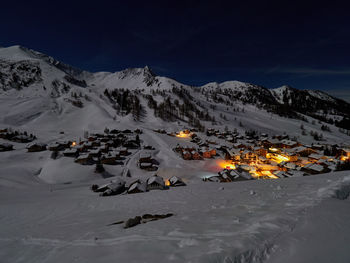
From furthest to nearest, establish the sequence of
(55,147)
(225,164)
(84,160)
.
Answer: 1. (225,164)
2. (55,147)
3. (84,160)

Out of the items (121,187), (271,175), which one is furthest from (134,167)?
(271,175)

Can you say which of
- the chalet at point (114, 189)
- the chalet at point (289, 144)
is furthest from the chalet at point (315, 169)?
the chalet at point (289, 144)

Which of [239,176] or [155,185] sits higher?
[239,176]

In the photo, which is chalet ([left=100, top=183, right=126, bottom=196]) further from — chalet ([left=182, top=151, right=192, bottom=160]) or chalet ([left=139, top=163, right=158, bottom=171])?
chalet ([left=182, top=151, right=192, bottom=160])

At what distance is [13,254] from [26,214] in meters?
8.78

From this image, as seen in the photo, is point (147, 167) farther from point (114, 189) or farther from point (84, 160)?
point (84, 160)

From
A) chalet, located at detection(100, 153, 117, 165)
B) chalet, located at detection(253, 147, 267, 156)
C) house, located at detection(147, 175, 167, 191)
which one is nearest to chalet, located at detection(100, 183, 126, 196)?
house, located at detection(147, 175, 167, 191)

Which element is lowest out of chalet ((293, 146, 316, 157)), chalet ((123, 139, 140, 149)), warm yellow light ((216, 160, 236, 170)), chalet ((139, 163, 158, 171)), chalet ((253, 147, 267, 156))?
chalet ((139, 163, 158, 171))

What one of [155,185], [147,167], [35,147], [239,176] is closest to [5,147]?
[35,147]

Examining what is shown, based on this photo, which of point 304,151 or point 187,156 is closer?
point 187,156

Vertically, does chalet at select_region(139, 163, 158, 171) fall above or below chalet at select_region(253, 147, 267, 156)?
below

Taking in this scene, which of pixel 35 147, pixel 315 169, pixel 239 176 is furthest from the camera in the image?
pixel 35 147

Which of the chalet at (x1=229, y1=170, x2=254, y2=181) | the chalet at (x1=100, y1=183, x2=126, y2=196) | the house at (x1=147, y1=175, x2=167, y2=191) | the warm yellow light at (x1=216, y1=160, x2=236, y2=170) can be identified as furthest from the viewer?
the warm yellow light at (x1=216, y1=160, x2=236, y2=170)

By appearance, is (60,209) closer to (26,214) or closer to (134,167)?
(26,214)
